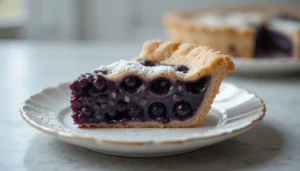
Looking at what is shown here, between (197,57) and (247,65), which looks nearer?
(197,57)

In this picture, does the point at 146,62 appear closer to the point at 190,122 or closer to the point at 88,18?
the point at 190,122

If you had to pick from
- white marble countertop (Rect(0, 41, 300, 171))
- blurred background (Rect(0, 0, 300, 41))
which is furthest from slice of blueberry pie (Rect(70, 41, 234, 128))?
blurred background (Rect(0, 0, 300, 41))

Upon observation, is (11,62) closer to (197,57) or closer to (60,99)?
(60,99)

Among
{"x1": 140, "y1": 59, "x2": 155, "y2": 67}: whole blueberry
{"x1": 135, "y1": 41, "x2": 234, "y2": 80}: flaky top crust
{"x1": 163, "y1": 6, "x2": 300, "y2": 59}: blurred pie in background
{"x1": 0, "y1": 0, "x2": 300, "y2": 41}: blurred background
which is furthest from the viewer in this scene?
{"x1": 0, "y1": 0, "x2": 300, "y2": 41}: blurred background

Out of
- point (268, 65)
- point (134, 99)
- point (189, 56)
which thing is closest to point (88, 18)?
point (268, 65)

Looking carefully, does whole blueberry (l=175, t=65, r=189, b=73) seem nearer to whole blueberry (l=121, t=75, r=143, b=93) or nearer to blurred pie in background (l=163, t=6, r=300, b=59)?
whole blueberry (l=121, t=75, r=143, b=93)

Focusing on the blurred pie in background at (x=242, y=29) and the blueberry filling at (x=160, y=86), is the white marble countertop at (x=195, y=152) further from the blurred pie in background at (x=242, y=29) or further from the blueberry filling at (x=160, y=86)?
the blurred pie in background at (x=242, y=29)

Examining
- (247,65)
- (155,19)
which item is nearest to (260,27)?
(247,65)

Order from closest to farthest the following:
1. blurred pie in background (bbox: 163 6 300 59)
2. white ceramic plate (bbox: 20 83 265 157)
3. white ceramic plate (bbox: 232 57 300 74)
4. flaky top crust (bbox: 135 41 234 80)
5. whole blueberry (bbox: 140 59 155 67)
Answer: white ceramic plate (bbox: 20 83 265 157) → flaky top crust (bbox: 135 41 234 80) → whole blueberry (bbox: 140 59 155 67) → white ceramic plate (bbox: 232 57 300 74) → blurred pie in background (bbox: 163 6 300 59)
